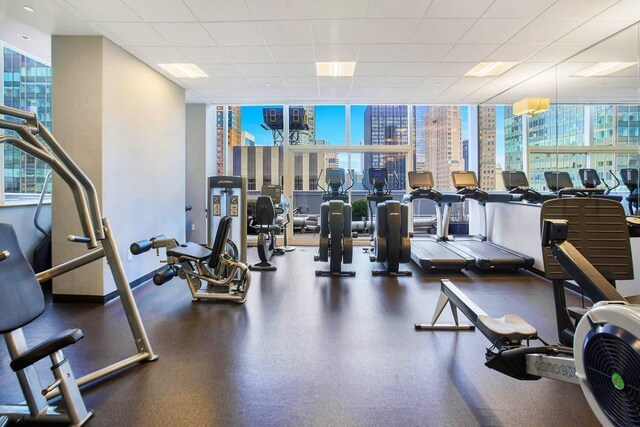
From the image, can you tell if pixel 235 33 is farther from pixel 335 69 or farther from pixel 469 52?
pixel 469 52

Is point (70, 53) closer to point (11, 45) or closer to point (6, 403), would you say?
point (11, 45)

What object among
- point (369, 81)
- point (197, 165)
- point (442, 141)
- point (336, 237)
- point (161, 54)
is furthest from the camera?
point (442, 141)

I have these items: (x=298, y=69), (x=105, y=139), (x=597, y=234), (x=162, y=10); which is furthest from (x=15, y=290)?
(x=298, y=69)

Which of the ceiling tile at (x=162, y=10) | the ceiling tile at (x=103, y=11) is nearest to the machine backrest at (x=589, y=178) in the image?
the ceiling tile at (x=162, y=10)

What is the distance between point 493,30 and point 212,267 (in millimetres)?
4307

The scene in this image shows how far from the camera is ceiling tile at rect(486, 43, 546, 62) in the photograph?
4.62 meters

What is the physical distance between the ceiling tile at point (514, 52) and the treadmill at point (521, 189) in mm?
2129

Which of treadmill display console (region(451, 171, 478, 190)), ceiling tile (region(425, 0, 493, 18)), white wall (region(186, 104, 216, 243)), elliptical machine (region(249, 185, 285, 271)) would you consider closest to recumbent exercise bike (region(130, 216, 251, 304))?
elliptical machine (region(249, 185, 285, 271))

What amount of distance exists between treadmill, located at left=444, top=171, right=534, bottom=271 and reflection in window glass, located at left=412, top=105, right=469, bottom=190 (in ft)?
4.94

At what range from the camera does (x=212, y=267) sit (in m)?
4.02

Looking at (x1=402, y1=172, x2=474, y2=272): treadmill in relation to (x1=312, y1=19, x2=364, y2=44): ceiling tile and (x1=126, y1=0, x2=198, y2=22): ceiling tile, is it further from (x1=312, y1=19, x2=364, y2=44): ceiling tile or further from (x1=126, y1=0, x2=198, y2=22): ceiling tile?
(x1=126, y1=0, x2=198, y2=22): ceiling tile

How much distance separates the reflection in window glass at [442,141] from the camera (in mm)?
8219

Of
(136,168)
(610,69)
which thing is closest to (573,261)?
(610,69)

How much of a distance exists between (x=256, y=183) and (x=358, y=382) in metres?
6.67
